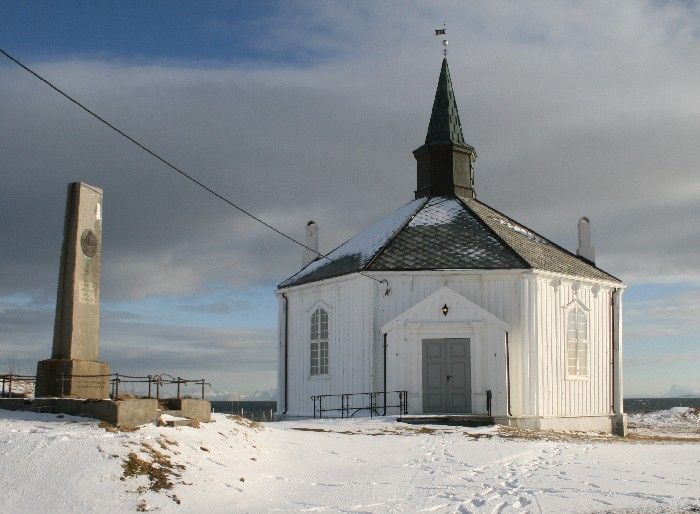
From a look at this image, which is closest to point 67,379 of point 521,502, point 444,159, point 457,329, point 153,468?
point 153,468

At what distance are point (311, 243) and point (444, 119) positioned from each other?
6.81 meters

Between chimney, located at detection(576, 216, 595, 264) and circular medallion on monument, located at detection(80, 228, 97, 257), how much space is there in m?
20.1

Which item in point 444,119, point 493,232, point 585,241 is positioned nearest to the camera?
point 493,232

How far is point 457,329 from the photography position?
25.4 m

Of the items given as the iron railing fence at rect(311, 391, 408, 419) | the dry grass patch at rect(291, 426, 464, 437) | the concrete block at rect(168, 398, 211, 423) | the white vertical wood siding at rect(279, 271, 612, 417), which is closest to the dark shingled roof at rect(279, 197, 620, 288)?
the white vertical wood siding at rect(279, 271, 612, 417)

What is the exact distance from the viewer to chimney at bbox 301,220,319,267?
108 feet

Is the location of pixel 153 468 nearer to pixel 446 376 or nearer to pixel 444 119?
pixel 446 376

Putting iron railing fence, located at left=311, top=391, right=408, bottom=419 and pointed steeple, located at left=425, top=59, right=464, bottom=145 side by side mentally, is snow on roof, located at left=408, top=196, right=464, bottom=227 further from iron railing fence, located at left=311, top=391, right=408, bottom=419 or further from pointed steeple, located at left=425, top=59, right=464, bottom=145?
iron railing fence, located at left=311, top=391, right=408, bottom=419

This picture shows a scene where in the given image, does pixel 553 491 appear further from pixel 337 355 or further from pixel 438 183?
Result: pixel 438 183

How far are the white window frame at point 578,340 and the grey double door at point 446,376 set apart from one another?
11.1ft

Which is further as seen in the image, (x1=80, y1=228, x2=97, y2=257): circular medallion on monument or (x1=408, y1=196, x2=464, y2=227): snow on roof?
(x1=408, y1=196, x2=464, y2=227): snow on roof

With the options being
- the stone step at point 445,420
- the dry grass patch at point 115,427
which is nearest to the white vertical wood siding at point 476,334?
the stone step at point 445,420

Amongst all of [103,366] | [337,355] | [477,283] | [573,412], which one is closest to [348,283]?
[337,355]

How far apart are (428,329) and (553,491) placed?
13319mm
